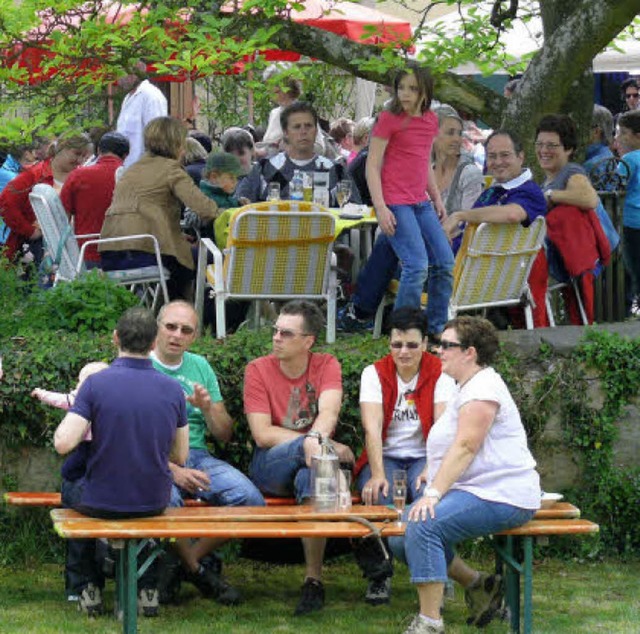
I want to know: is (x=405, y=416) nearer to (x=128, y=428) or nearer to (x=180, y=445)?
(x=180, y=445)

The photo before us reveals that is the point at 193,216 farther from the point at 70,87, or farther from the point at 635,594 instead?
the point at 635,594

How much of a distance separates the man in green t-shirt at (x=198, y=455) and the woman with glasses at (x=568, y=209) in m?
3.20

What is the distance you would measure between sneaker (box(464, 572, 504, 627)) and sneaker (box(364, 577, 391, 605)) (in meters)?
0.47

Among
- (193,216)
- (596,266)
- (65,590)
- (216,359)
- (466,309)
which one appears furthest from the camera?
(193,216)

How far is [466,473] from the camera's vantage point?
6.77 m

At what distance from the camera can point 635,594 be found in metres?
7.69

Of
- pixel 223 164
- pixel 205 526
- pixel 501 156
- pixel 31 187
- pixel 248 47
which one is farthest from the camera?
pixel 31 187

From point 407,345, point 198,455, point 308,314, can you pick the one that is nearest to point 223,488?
point 198,455

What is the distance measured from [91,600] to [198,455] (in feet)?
2.75

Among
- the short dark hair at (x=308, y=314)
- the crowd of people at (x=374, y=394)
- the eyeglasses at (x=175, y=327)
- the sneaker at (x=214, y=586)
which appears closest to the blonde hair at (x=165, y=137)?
the crowd of people at (x=374, y=394)

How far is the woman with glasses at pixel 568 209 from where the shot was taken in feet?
32.9

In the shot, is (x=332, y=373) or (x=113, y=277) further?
(x=113, y=277)

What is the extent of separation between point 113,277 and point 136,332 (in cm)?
352

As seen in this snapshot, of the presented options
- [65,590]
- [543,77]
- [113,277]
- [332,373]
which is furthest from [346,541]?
[543,77]
